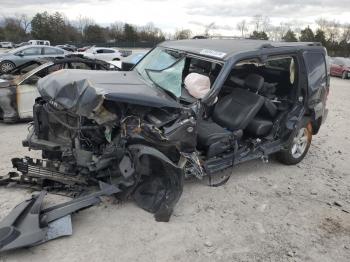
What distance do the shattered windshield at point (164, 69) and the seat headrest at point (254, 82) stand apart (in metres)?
1.08

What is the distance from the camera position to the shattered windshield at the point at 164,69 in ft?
16.6

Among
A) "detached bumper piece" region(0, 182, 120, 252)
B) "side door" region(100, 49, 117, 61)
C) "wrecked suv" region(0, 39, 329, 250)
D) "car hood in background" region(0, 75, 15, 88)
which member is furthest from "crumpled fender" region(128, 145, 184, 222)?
"side door" region(100, 49, 117, 61)

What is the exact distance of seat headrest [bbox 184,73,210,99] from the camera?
4.89m

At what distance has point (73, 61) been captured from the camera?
8320 mm

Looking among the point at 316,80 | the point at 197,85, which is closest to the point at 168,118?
the point at 197,85

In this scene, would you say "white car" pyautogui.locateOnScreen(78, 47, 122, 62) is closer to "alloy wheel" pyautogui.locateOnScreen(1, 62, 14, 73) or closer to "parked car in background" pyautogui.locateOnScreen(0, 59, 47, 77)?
"alloy wheel" pyautogui.locateOnScreen(1, 62, 14, 73)

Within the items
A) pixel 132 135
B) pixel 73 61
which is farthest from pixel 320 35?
pixel 132 135

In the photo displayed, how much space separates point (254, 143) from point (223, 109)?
0.67 meters

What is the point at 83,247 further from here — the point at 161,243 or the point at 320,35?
the point at 320,35

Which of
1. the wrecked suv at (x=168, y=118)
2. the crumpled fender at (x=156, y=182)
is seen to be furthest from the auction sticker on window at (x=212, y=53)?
the crumpled fender at (x=156, y=182)

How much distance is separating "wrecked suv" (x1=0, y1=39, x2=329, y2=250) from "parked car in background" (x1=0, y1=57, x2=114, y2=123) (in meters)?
2.93

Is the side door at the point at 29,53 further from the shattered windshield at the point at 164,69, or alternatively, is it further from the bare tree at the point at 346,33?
the bare tree at the point at 346,33

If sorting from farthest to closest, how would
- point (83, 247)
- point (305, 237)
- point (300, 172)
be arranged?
point (300, 172) < point (305, 237) < point (83, 247)

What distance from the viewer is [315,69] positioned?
6.25m
